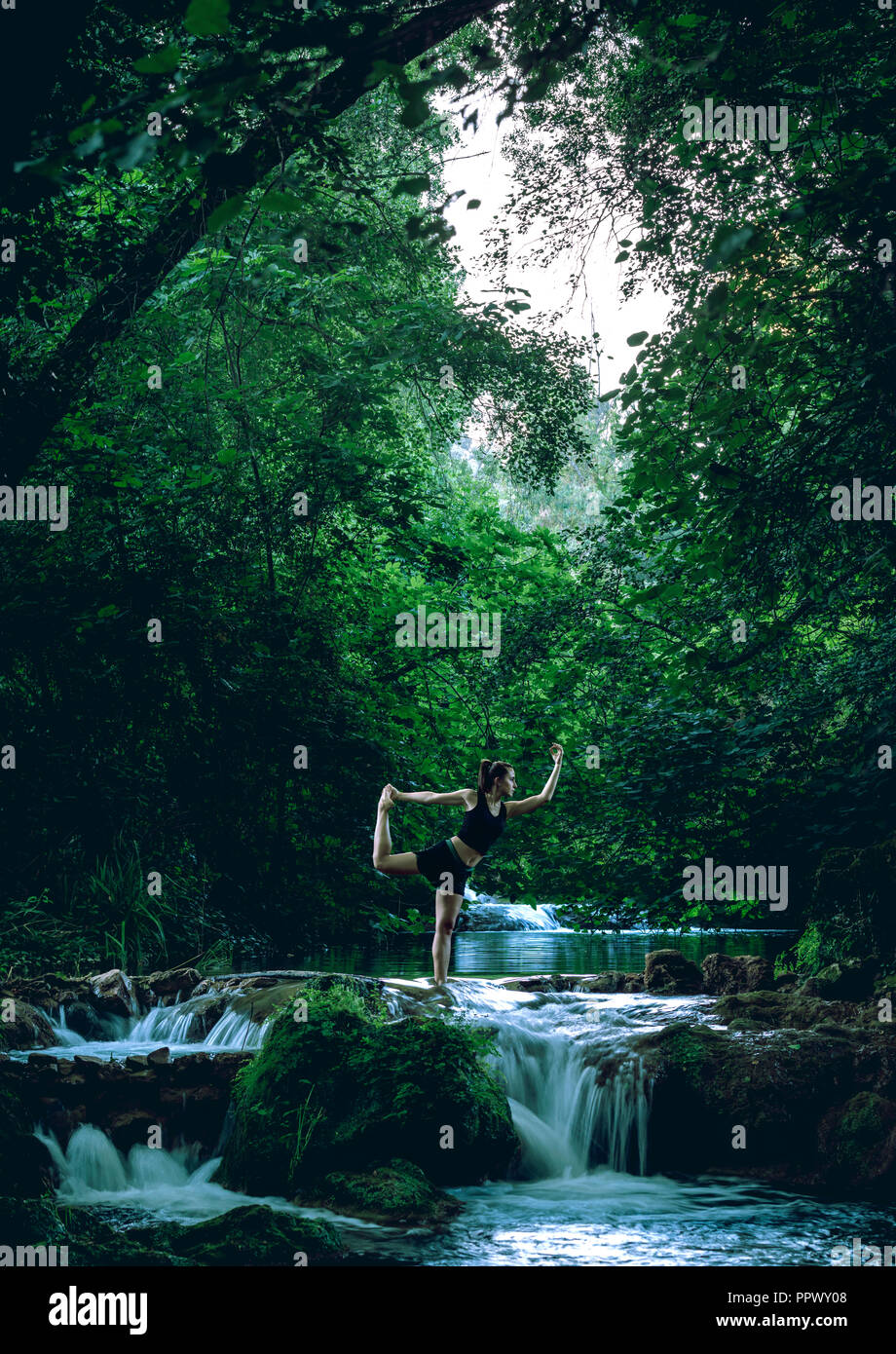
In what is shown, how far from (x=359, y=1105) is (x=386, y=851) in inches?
80.6

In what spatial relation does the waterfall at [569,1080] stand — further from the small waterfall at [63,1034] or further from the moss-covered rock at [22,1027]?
the moss-covered rock at [22,1027]

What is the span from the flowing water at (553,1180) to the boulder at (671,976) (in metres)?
0.88

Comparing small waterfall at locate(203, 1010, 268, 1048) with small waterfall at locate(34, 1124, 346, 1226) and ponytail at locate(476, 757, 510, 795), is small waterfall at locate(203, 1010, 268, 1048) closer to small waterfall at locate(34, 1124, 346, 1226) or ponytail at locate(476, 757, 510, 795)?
small waterfall at locate(34, 1124, 346, 1226)

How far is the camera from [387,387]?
13656mm

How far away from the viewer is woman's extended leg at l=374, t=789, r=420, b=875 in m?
7.96

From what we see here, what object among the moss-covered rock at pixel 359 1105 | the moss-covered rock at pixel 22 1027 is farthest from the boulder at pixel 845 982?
the moss-covered rock at pixel 22 1027

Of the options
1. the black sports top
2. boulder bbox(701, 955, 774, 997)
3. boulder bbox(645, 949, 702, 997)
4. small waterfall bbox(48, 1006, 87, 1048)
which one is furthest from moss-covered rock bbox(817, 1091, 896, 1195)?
small waterfall bbox(48, 1006, 87, 1048)

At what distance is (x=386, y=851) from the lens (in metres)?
8.46

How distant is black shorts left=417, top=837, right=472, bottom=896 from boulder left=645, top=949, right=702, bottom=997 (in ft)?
19.8

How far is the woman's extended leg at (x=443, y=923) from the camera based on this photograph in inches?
361

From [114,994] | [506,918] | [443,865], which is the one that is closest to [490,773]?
[443,865]

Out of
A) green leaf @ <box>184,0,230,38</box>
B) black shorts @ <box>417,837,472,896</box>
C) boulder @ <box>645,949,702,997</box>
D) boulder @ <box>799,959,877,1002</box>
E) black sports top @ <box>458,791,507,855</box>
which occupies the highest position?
green leaf @ <box>184,0,230,38</box>
